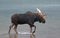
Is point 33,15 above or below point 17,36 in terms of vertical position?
above

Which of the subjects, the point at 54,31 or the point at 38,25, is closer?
the point at 54,31

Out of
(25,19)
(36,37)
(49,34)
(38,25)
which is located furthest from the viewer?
(38,25)

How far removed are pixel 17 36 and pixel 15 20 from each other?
63 cm

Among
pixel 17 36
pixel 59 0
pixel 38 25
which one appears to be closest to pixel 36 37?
pixel 17 36

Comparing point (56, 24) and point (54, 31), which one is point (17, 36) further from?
point (56, 24)

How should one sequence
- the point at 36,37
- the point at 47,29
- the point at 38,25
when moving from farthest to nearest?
1. the point at 38,25
2. the point at 47,29
3. the point at 36,37

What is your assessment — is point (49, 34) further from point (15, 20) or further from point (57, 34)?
point (15, 20)

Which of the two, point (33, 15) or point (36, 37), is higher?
point (33, 15)

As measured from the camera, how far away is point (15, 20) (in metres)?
10.2

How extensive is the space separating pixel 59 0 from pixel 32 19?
84.4 ft

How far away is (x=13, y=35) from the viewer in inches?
419

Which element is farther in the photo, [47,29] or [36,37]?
[47,29]

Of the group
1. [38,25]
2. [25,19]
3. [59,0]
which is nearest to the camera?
[25,19]

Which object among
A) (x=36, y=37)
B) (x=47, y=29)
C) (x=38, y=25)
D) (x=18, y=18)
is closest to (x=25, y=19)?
(x=18, y=18)
